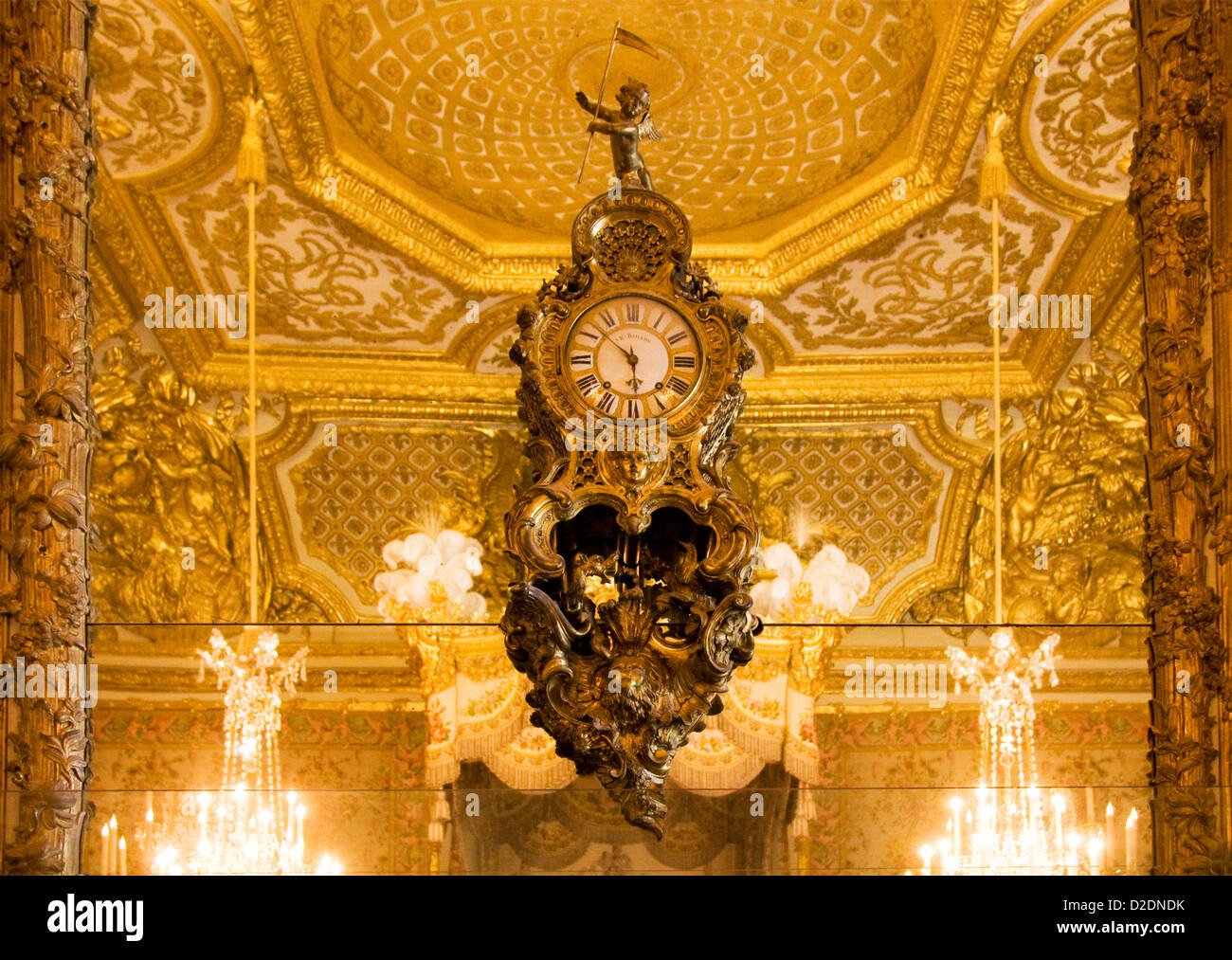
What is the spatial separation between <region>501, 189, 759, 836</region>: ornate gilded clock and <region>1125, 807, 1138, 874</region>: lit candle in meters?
1.16

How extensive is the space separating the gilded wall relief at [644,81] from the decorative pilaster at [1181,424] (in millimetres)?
1170

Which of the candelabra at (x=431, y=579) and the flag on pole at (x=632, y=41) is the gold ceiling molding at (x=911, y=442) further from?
the flag on pole at (x=632, y=41)

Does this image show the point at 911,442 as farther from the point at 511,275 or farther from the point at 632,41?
the point at 632,41

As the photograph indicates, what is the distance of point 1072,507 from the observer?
652 cm

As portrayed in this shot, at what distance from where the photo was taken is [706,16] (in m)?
5.52

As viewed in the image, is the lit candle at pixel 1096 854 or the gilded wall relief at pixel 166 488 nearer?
the lit candle at pixel 1096 854

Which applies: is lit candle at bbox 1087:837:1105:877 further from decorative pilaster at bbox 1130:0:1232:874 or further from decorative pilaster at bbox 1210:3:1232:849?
decorative pilaster at bbox 1210:3:1232:849

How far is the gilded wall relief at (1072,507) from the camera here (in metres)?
6.33

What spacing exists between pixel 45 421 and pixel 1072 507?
4.24m

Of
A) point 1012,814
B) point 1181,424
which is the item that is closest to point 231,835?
point 1012,814

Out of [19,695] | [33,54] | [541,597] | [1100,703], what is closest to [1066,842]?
[1100,703]

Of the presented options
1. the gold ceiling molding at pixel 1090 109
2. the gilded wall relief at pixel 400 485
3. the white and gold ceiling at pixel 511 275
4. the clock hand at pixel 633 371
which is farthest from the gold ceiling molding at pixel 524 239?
the clock hand at pixel 633 371

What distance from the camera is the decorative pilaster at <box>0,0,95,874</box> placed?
410cm

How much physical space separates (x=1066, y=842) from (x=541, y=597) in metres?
1.59
